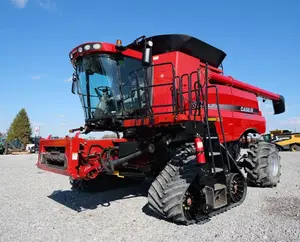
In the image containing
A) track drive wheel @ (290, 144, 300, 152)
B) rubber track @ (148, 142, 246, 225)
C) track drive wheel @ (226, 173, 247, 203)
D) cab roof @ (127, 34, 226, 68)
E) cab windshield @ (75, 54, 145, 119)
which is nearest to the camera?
rubber track @ (148, 142, 246, 225)

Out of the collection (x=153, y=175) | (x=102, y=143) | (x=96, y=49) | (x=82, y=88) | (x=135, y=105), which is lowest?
(x=153, y=175)

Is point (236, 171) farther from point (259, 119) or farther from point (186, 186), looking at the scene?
point (259, 119)

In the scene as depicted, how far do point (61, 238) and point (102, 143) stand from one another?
1.81m

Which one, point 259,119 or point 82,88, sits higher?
point 82,88

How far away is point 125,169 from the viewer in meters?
5.85

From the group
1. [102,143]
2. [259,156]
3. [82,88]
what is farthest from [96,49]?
[259,156]

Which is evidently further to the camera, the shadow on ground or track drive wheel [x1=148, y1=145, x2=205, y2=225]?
the shadow on ground

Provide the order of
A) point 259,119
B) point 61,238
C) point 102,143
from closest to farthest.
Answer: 1. point 61,238
2. point 102,143
3. point 259,119

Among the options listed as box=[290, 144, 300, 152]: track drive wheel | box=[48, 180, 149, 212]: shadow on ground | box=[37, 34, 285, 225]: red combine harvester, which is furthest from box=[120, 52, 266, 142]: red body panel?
box=[290, 144, 300, 152]: track drive wheel

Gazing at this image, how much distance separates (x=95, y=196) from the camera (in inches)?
249

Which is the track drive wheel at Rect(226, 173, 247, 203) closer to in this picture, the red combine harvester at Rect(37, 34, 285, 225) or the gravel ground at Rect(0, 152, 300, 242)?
the red combine harvester at Rect(37, 34, 285, 225)

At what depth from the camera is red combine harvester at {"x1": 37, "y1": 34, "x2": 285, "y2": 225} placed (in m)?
4.43

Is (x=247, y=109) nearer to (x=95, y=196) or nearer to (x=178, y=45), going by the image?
(x=178, y=45)

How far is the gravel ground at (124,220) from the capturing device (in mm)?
3758
